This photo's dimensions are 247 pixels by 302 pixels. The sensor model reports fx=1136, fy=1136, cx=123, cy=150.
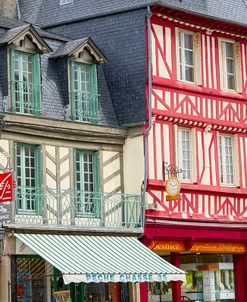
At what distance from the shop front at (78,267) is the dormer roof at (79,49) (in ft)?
14.0

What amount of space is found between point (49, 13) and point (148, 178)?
5613 mm

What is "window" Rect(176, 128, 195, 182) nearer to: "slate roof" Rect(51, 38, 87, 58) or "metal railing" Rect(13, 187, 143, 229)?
"metal railing" Rect(13, 187, 143, 229)

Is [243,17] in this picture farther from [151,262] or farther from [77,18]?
[151,262]

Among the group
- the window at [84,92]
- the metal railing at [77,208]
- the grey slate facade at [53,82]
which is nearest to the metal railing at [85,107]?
the window at [84,92]

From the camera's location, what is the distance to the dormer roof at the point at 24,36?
81.3 feet

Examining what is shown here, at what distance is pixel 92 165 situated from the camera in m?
26.5

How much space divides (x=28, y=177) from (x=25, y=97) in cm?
177

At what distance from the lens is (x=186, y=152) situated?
28.2m

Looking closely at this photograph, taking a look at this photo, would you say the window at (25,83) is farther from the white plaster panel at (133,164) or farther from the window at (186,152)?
the window at (186,152)

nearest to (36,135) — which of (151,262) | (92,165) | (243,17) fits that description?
(92,165)

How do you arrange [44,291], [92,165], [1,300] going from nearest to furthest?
[1,300] < [44,291] < [92,165]

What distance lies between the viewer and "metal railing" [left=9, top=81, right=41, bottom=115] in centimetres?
2473

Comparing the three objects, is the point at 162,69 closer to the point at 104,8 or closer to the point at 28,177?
the point at 104,8

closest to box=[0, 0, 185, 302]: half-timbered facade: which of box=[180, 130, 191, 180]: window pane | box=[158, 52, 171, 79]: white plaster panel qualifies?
box=[158, 52, 171, 79]: white plaster panel
